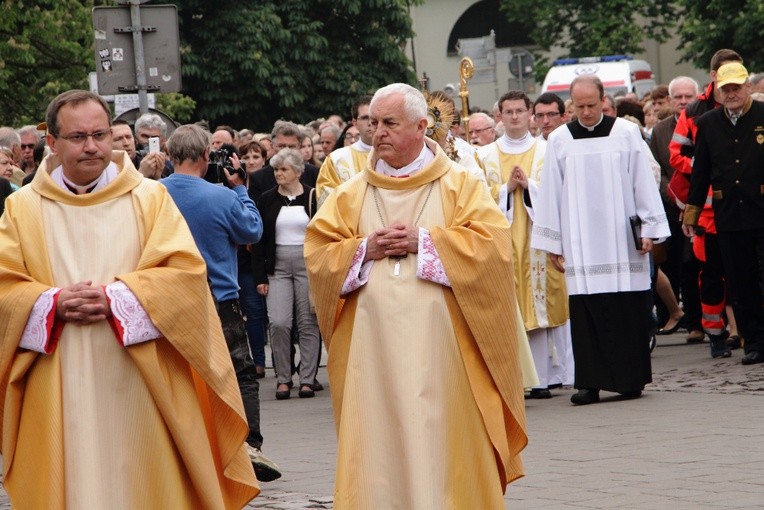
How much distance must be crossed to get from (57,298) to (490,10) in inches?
1846

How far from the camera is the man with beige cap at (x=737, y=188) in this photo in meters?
13.4

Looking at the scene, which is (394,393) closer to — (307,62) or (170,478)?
(170,478)

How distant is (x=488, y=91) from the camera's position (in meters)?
51.7

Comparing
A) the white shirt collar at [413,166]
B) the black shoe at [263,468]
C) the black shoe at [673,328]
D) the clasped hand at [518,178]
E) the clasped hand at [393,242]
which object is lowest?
the black shoe at [673,328]

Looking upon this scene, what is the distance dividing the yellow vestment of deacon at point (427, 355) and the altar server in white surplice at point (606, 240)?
4.59 metres

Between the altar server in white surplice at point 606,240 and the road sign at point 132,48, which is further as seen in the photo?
the road sign at point 132,48

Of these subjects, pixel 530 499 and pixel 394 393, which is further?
pixel 530 499

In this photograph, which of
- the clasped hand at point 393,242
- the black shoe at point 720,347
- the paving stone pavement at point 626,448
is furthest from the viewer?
the black shoe at point 720,347

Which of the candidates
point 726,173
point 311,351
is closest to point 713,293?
point 726,173

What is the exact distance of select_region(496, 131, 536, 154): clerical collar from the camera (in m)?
13.0

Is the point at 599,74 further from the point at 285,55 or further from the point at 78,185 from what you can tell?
the point at 78,185

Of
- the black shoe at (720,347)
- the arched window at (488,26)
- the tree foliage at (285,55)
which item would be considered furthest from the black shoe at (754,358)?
the arched window at (488,26)

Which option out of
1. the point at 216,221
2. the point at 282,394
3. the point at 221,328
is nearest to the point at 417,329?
the point at 221,328

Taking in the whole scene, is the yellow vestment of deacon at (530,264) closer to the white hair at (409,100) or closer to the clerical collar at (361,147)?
the clerical collar at (361,147)
